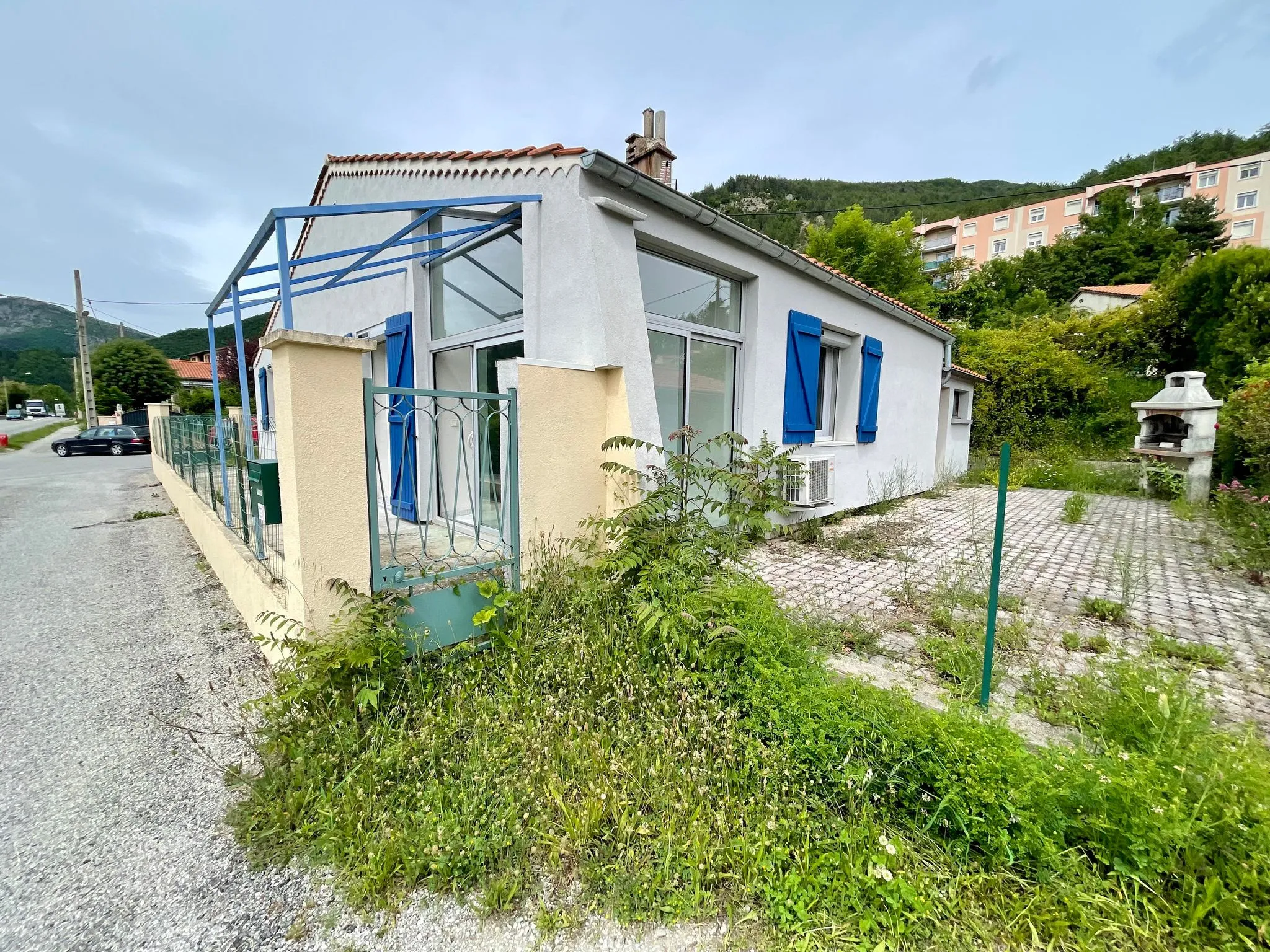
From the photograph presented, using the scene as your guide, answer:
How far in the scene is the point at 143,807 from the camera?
209 cm

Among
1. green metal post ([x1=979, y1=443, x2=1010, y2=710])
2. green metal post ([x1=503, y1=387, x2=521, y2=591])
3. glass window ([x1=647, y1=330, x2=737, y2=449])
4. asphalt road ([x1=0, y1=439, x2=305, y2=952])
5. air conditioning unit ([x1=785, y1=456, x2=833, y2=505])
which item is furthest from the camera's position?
air conditioning unit ([x1=785, y1=456, x2=833, y2=505])

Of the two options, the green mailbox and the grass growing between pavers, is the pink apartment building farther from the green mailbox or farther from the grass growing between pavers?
the green mailbox

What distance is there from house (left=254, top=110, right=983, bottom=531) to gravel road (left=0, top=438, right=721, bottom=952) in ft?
7.76

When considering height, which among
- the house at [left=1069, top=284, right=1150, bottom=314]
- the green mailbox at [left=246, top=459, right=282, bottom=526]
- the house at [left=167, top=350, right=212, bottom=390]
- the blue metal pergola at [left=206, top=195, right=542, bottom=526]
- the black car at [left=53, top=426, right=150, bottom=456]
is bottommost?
the black car at [left=53, top=426, right=150, bottom=456]

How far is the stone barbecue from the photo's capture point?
799cm

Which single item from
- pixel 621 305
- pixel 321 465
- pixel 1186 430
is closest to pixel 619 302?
pixel 621 305

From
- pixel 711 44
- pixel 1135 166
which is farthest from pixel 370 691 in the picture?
pixel 1135 166

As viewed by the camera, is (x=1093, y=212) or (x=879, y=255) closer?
(x=879, y=255)

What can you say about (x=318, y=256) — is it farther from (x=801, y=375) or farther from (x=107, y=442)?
(x=107, y=442)

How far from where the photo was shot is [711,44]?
7.17 meters

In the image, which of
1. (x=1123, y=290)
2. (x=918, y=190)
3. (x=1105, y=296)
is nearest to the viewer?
(x=1123, y=290)

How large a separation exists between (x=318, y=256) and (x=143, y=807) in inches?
165

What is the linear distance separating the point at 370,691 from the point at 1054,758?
2.70 metres

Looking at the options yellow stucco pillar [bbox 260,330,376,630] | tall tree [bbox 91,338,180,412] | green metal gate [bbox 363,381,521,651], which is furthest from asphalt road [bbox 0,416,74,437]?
yellow stucco pillar [bbox 260,330,376,630]
